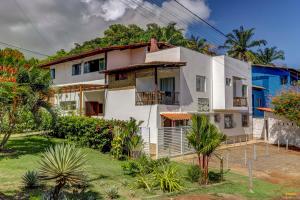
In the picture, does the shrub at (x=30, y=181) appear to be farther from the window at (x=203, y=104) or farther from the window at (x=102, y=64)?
the window at (x=102, y=64)

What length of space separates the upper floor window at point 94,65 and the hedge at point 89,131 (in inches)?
342

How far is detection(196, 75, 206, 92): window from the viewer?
101ft

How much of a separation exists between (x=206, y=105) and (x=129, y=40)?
2756 centimetres

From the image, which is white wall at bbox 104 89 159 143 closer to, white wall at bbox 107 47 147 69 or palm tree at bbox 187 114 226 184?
white wall at bbox 107 47 147 69

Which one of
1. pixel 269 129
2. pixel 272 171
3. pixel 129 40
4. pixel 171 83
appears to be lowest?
pixel 272 171

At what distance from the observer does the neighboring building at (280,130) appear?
3259cm

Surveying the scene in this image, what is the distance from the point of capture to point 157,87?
1038 inches

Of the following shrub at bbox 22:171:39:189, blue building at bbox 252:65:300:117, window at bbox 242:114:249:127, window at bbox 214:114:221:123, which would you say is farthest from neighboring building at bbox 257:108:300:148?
shrub at bbox 22:171:39:189

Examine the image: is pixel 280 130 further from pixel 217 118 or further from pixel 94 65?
pixel 94 65

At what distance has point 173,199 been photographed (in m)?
12.3

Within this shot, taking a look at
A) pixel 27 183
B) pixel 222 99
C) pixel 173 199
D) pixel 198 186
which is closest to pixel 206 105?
pixel 222 99

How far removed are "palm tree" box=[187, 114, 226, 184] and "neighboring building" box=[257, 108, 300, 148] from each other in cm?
2040

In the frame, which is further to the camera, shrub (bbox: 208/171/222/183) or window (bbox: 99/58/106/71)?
window (bbox: 99/58/106/71)

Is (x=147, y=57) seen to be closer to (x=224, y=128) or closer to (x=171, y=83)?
(x=171, y=83)
